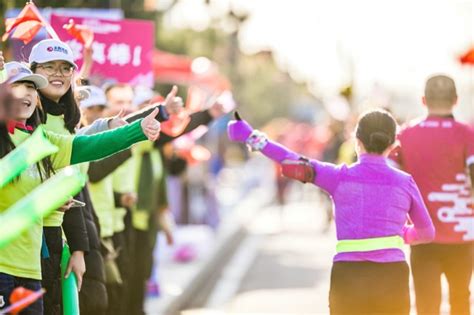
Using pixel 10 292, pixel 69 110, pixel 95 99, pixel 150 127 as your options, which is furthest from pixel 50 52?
pixel 95 99

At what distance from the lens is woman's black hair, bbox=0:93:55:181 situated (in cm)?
628

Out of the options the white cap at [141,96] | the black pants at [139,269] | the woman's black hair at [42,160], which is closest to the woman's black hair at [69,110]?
the woman's black hair at [42,160]

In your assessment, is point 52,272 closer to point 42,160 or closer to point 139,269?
point 42,160

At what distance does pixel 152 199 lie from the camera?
1144 cm

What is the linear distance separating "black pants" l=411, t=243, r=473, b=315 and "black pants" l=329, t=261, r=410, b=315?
4.94ft

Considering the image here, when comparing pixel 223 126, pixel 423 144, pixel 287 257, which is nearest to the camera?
pixel 423 144

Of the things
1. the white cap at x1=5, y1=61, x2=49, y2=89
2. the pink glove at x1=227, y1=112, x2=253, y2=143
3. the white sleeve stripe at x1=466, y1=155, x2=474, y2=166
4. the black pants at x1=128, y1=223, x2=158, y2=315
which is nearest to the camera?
the white cap at x1=5, y1=61, x2=49, y2=89

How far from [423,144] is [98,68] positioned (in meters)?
3.25

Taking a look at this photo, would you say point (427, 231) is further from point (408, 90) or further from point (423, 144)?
point (408, 90)

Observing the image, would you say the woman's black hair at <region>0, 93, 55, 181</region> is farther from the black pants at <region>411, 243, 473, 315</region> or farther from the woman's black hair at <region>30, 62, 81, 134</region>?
the black pants at <region>411, 243, 473, 315</region>

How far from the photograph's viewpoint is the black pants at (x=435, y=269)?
28.7 feet

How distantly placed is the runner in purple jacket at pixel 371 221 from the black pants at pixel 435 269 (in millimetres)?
1386

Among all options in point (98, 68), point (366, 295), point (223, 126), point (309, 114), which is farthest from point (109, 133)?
point (309, 114)

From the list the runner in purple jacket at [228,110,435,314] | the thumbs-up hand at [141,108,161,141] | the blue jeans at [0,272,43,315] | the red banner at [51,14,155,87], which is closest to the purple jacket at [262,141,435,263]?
the runner in purple jacket at [228,110,435,314]
